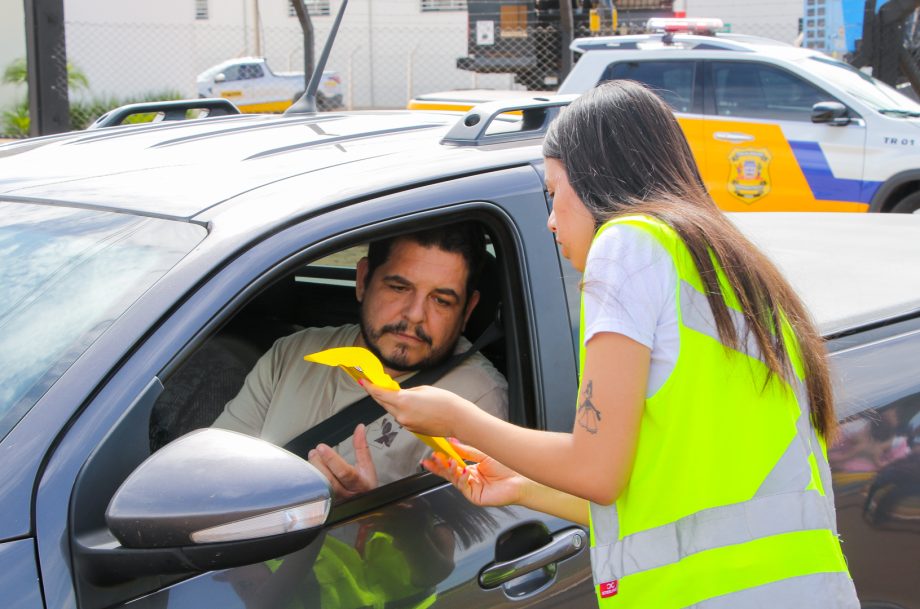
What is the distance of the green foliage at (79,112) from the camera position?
56.6ft

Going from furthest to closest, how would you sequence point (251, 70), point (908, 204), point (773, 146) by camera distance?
→ 1. point (251, 70)
2. point (773, 146)
3. point (908, 204)

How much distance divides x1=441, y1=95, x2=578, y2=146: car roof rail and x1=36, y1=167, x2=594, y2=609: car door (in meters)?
0.21

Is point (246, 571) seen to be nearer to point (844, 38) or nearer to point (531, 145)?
point (531, 145)

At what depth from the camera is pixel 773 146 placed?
823cm

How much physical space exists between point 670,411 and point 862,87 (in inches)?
303

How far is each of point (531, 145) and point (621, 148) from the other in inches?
28.4

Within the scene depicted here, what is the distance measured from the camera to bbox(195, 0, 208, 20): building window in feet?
95.6

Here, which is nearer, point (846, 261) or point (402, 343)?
point (402, 343)

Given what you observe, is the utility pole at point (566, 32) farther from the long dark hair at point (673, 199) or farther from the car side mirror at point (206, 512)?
the car side mirror at point (206, 512)

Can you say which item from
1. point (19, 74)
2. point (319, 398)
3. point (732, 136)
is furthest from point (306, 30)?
point (19, 74)

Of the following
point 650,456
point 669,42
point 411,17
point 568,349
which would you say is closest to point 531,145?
point 568,349

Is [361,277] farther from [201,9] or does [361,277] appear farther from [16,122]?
[201,9]

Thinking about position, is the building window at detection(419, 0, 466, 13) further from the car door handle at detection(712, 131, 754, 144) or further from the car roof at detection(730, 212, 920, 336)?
the car roof at detection(730, 212, 920, 336)

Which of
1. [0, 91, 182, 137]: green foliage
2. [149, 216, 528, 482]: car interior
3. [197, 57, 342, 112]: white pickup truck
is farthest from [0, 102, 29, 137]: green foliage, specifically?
[149, 216, 528, 482]: car interior
